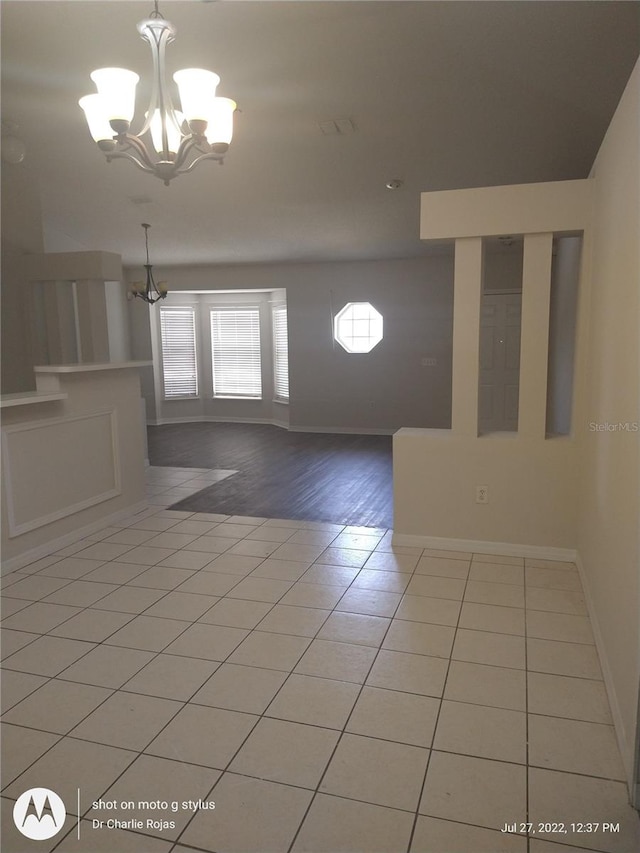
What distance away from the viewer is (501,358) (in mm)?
7480

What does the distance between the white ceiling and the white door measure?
160 cm

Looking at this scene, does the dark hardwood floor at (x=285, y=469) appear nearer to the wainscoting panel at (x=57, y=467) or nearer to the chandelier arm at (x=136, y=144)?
the wainscoting panel at (x=57, y=467)

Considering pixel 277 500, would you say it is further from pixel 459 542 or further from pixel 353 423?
pixel 353 423

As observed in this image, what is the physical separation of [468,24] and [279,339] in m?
6.36

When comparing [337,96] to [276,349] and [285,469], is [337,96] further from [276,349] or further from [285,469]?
[276,349]

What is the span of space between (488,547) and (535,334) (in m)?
1.37

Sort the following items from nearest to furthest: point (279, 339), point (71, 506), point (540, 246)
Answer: point (540, 246) < point (71, 506) < point (279, 339)

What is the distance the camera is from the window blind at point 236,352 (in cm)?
966

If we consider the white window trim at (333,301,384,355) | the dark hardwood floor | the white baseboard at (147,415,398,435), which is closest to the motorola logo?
the dark hardwood floor

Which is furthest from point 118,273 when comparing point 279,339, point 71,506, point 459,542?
point 459,542

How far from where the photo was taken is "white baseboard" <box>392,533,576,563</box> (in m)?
3.58

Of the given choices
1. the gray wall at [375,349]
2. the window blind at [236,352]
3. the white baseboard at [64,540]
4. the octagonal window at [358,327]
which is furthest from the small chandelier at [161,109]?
the window blind at [236,352]

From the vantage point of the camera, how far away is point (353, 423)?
8555mm

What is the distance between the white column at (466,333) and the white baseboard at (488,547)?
28.2 inches
